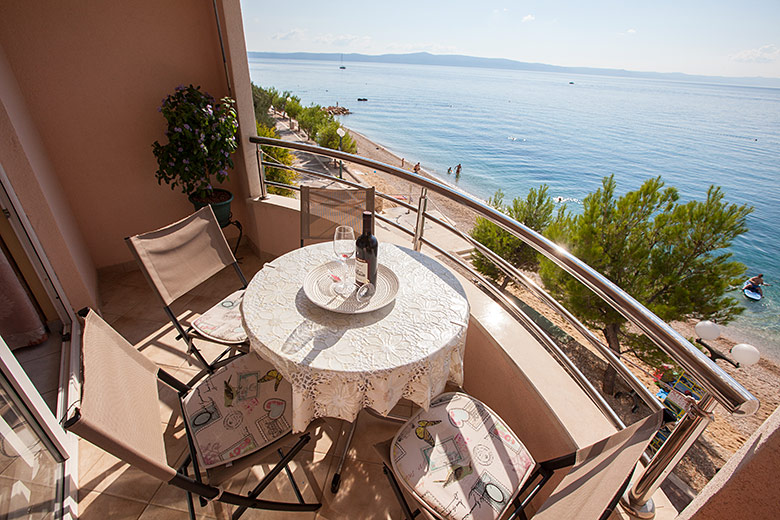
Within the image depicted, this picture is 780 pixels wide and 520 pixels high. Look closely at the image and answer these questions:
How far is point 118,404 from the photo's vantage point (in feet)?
3.18

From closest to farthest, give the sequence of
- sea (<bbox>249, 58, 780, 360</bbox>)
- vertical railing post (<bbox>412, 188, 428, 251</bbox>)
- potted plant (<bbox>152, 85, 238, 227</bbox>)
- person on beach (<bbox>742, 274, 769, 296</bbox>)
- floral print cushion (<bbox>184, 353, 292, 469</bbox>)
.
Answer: floral print cushion (<bbox>184, 353, 292, 469</bbox>), vertical railing post (<bbox>412, 188, 428, 251</bbox>), potted plant (<bbox>152, 85, 238, 227</bbox>), person on beach (<bbox>742, 274, 769, 296</bbox>), sea (<bbox>249, 58, 780, 360</bbox>)

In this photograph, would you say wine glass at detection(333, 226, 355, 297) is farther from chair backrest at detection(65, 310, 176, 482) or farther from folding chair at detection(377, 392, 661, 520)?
chair backrest at detection(65, 310, 176, 482)

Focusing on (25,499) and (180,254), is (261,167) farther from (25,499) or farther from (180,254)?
(25,499)

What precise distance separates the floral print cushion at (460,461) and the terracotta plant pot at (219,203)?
254 centimetres

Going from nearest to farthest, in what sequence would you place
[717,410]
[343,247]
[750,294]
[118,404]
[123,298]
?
[118,404] → [343,247] → [123,298] → [717,410] → [750,294]

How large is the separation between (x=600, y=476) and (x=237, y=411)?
126 centimetres

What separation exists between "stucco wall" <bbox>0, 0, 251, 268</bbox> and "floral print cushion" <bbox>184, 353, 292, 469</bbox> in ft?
7.64

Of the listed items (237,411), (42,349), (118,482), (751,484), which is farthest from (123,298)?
(751,484)

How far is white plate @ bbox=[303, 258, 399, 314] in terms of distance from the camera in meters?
1.31

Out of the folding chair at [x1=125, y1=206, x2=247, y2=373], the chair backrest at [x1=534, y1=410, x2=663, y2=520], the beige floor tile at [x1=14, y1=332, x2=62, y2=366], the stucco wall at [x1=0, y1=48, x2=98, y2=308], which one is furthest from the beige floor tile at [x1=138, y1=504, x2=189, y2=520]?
the stucco wall at [x1=0, y1=48, x2=98, y2=308]

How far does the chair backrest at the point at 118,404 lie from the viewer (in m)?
0.81

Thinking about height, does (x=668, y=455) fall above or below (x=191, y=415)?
above

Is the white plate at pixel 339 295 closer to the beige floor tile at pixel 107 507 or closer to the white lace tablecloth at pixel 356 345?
the white lace tablecloth at pixel 356 345

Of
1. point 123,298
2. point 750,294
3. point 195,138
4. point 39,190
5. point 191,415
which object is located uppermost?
point 195,138
